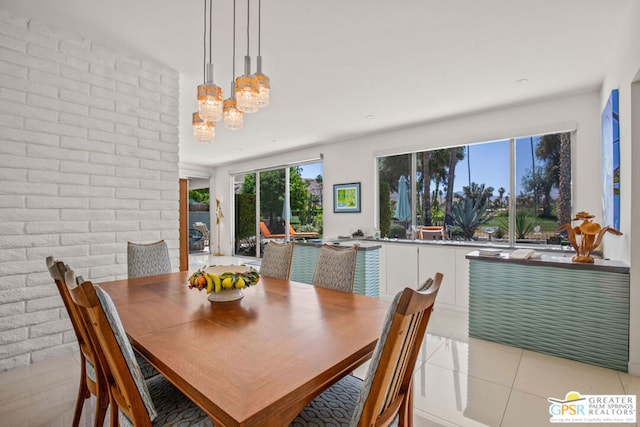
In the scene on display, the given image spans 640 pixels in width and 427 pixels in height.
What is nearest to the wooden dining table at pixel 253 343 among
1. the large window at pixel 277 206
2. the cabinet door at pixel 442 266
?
the cabinet door at pixel 442 266

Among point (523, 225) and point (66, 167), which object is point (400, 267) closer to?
point (523, 225)

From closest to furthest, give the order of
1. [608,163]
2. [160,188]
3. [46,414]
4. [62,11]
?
[46,414] → [62,11] → [608,163] → [160,188]

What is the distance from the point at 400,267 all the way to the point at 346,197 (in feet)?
5.77

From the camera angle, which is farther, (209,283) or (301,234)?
(301,234)

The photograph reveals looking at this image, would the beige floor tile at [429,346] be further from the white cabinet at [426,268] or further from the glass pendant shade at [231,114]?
the glass pendant shade at [231,114]

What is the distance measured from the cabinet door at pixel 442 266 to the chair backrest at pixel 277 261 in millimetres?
2410

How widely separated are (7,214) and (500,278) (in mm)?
4183

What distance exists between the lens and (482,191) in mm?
4465

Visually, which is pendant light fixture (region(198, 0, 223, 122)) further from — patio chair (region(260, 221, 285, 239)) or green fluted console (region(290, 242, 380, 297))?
patio chair (region(260, 221, 285, 239))

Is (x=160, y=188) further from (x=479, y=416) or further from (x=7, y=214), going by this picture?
(x=479, y=416)

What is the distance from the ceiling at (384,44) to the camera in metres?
2.20

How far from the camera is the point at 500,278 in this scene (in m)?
3.03

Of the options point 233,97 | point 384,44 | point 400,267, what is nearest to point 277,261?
point 233,97

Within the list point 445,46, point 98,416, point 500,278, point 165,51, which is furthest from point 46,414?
point 445,46
